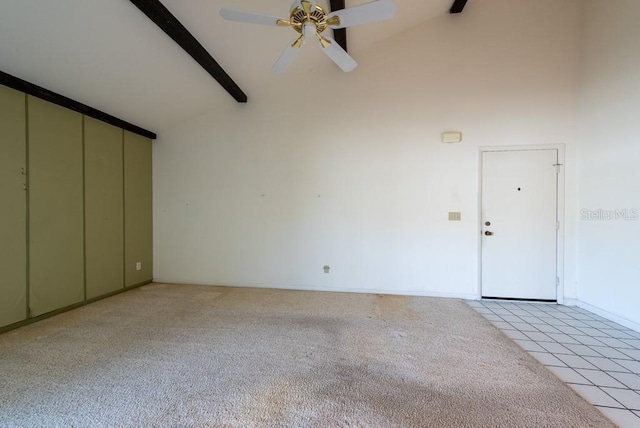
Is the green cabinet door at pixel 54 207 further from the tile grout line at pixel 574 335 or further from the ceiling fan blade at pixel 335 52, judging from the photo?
the tile grout line at pixel 574 335

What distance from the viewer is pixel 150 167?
4379 mm

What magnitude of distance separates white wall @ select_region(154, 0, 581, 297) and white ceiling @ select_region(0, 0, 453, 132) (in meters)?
0.30

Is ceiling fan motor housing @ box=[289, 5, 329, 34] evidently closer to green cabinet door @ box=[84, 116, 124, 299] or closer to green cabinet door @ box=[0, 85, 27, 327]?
green cabinet door @ box=[0, 85, 27, 327]

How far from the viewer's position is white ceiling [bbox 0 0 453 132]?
7.36 ft

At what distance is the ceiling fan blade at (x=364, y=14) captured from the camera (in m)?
1.69

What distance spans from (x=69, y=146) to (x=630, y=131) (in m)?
6.44

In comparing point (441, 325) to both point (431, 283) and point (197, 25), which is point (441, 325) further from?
point (197, 25)

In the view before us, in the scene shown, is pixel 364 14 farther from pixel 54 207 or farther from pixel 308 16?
pixel 54 207

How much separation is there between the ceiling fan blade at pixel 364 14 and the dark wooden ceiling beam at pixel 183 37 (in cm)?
164

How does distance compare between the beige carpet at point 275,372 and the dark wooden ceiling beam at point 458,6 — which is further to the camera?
the dark wooden ceiling beam at point 458,6

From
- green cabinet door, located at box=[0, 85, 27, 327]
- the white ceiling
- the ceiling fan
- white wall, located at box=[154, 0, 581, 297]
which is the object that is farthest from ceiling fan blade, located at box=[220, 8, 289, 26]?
green cabinet door, located at box=[0, 85, 27, 327]

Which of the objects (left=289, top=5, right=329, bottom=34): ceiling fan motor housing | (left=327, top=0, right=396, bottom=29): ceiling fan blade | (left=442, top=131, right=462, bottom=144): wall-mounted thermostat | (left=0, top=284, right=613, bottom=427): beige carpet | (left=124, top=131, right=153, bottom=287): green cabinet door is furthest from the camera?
(left=124, top=131, right=153, bottom=287): green cabinet door

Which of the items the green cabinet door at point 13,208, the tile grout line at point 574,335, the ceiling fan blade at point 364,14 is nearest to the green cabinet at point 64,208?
the green cabinet door at point 13,208

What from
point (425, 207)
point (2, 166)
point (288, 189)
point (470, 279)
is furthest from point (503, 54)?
point (2, 166)
